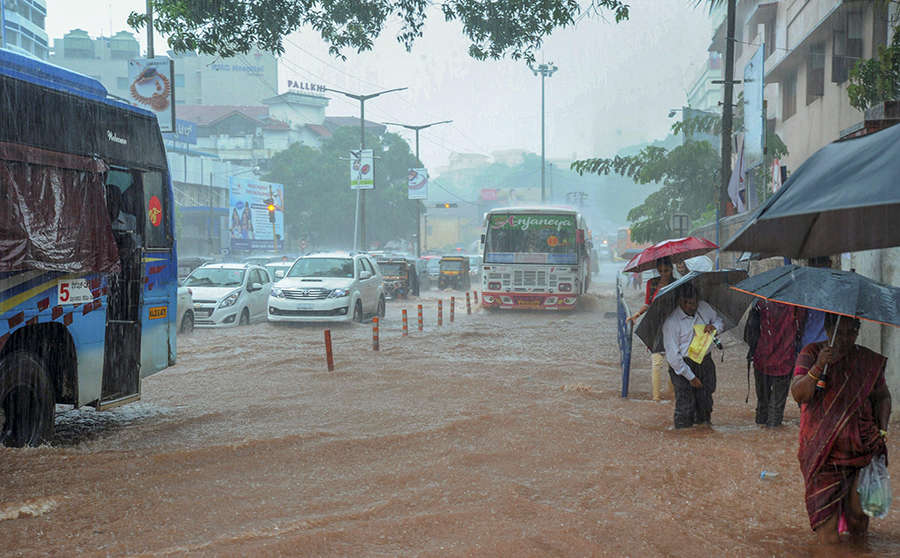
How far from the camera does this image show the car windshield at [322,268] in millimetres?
20266

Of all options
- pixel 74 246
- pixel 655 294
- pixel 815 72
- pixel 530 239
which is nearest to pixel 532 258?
pixel 530 239

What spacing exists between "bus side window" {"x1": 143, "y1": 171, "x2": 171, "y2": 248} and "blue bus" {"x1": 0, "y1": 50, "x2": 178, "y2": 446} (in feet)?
0.03

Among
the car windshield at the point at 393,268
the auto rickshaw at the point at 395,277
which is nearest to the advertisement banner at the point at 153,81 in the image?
the auto rickshaw at the point at 395,277

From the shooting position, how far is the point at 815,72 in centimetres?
2252

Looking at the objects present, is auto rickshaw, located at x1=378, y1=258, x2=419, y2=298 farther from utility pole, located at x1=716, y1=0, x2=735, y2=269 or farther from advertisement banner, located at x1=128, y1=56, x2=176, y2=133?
advertisement banner, located at x1=128, y1=56, x2=176, y2=133

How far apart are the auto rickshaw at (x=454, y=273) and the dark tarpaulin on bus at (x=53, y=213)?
32.7 metres

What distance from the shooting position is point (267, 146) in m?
74.6

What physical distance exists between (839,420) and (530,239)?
19062mm

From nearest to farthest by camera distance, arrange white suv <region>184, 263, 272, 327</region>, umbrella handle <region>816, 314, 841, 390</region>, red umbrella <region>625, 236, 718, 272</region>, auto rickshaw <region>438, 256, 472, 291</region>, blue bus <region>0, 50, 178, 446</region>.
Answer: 1. umbrella handle <region>816, 314, 841, 390</region>
2. blue bus <region>0, 50, 178, 446</region>
3. red umbrella <region>625, 236, 718, 272</region>
4. white suv <region>184, 263, 272, 327</region>
5. auto rickshaw <region>438, 256, 472, 291</region>

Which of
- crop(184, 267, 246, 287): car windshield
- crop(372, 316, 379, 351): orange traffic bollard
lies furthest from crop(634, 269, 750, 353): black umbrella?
crop(184, 267, 246, 287): car windshield

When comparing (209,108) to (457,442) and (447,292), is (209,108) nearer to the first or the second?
(447,292)

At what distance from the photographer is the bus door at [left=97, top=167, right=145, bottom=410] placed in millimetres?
7848

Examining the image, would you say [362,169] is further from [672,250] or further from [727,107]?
[672,250]

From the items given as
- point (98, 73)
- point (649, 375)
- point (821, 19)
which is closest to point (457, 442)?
point (649, 375)
